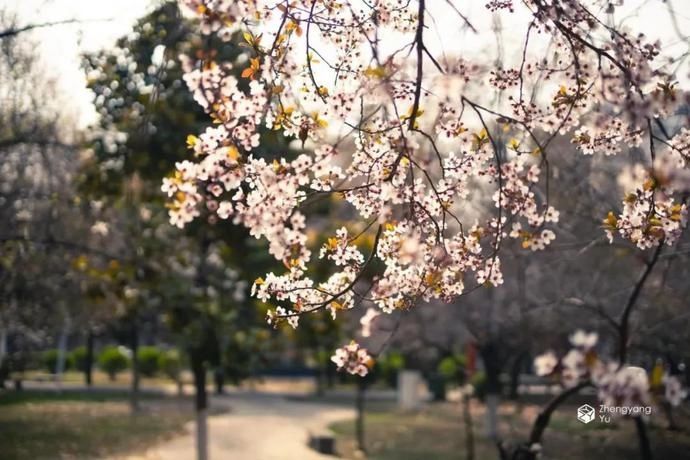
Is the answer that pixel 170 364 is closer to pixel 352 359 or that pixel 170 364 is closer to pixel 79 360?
pixel 79 360

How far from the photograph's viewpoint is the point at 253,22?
3.48 m

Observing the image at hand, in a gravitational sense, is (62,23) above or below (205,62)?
above

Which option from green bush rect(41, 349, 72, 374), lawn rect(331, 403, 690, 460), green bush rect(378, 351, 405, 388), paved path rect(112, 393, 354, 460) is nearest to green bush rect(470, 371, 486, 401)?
lawn rect(331, 403, 690, 460)

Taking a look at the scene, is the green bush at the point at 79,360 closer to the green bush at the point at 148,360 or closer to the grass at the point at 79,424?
the green bush at the point at 148,360

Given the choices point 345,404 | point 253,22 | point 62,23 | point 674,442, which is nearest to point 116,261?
point 62,23

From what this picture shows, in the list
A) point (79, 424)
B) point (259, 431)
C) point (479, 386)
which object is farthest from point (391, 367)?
point (79, 424)

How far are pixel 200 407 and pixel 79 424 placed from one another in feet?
19.3

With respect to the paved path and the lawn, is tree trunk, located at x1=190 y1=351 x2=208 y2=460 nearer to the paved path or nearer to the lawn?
the paved path

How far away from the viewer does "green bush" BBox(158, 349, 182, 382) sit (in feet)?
73.9

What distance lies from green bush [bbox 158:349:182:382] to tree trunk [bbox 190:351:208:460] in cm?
1042

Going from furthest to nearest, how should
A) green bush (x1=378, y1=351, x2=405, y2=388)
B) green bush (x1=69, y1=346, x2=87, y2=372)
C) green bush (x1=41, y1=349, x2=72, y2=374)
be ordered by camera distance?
green bush (x1=69, y1=346, x2=87, y2=372) → green bush (x1=41, y1=349, x2=72, y2=374) → green bush (x1=378, y1=351, x2=405, y2=388)

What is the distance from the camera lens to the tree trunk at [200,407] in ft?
34.1

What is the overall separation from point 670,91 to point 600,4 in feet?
2.53

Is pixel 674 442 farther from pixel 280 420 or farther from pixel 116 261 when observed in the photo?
pixel 280 420
